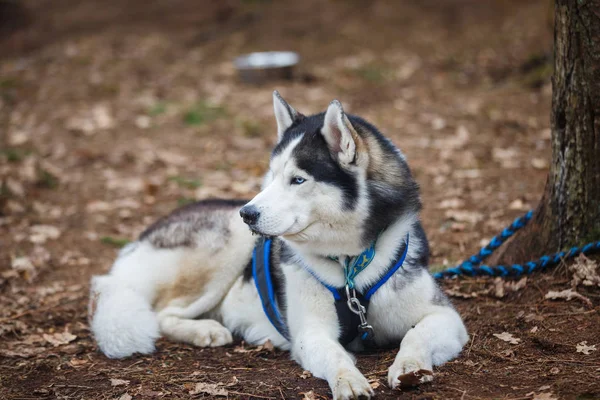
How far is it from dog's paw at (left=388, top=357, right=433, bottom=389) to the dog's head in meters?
0.65

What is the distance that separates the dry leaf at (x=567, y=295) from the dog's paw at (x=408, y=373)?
122cm

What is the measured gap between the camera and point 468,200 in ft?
19.7

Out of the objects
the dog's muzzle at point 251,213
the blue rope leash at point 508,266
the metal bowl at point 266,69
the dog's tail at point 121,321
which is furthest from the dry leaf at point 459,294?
the metal bowl at point 266,69

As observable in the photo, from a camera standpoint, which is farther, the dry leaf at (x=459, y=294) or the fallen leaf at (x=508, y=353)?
the dry leaf at (x=459, y=294)

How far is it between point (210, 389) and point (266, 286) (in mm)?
833

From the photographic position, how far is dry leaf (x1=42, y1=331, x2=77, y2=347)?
13.4ft

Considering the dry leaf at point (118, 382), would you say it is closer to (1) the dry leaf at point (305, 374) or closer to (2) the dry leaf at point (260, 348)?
(2) the dry leaf at point (260, 348)

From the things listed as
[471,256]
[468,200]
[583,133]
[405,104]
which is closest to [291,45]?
[405,104]

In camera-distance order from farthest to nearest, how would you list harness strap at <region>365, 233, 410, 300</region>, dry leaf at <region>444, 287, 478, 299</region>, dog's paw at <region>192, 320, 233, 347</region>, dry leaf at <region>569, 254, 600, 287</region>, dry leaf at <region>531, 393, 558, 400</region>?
dry leaf at <region>444, 287, 478, 299</region>
dog's paw at <region>192, 320, 233, 347</region>
dry leaf at <region>569, 254, 600, 287</region>
harness strap at <region>365, 233, 410, 300</region>
dry leaf at <region>531, 393, 558, 400</region>

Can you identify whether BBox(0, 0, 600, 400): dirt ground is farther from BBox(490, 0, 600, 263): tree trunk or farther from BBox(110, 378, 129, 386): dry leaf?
BBox(490, 0, 600, 263): tree trunk

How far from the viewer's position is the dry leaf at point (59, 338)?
13.4ft

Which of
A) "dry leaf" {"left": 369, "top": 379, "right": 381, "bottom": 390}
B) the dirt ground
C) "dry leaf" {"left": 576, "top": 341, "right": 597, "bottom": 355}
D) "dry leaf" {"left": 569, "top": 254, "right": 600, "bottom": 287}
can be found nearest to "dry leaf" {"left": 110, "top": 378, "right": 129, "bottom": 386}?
the dirt ground

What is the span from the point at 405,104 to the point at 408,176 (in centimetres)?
637

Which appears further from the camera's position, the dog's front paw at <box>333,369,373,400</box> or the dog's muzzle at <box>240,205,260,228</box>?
the dog's muzzle at <box>240,205,260,228</box>
